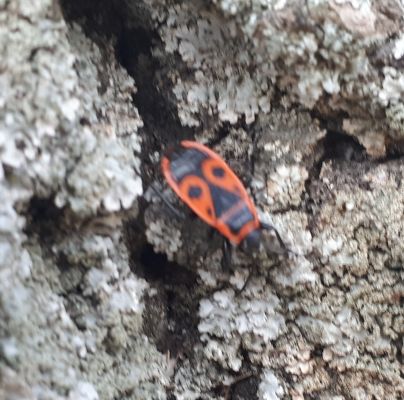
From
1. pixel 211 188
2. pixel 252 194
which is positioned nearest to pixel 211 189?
pixel 211 188

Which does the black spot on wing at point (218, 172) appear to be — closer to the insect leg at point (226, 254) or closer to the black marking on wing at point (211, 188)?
the black marking on wing at point (211, 188)

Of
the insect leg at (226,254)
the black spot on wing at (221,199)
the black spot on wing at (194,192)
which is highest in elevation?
the black spot on wing at (194,192)

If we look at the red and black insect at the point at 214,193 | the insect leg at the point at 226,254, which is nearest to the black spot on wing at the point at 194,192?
the red and black insect at the point at 214,193

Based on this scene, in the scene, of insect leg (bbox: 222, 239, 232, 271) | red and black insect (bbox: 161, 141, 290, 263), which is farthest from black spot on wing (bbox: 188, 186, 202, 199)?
insect leg (bbox: 222, 239, 232, 271)

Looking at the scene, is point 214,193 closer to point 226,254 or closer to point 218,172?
point 218,172

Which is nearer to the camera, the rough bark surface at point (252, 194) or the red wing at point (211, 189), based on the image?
the rough bark surface at point (252, 194)

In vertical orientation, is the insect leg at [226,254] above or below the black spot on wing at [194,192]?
below

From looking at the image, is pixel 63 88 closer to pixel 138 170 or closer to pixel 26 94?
pixel 26 94

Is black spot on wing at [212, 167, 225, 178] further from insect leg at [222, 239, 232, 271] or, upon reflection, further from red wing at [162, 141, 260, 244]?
insect leg at [222, 239, 232, 271]
